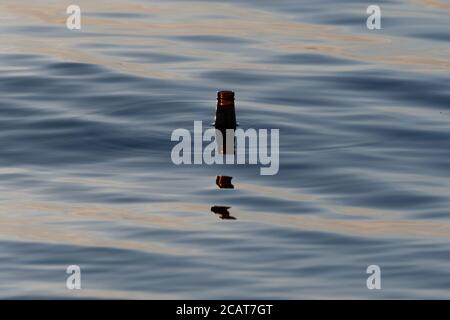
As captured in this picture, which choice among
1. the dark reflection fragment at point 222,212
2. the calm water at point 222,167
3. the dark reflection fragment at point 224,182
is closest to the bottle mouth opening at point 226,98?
the calm water at point 222,167

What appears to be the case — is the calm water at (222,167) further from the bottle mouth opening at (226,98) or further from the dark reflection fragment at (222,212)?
the bottle mouth opening at (226,98)

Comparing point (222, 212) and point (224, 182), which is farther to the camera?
point (224, 182)

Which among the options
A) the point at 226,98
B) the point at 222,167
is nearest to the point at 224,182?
the point at 222,167

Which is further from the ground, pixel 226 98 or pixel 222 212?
pixel 226 98

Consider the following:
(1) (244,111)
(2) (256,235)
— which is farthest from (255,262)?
(1) (244,111)

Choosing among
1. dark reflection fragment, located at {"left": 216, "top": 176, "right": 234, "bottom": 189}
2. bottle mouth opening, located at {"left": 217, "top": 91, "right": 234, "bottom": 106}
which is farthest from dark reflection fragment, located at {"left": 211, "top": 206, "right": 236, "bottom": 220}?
bottle mouth opening, located at {"left": 217, "top": 91, "right": 234, "bottom": 106}

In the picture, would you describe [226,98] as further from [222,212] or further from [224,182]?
[222,212]

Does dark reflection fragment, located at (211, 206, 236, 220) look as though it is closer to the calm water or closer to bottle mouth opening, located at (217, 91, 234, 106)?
the calm water
